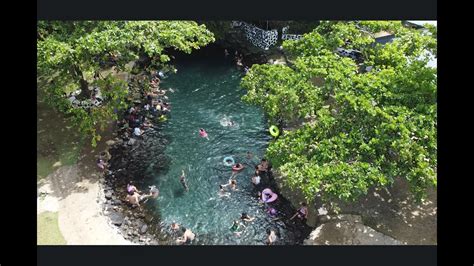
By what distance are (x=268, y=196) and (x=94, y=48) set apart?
37.2ft

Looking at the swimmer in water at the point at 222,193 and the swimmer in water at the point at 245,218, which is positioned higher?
the swimmer in water at the point at 222,193

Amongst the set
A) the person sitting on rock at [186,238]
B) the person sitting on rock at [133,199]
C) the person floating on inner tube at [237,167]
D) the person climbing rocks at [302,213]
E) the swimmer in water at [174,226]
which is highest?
the person floating on inner tube at [237,167]

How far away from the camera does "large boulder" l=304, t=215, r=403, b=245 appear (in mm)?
19406

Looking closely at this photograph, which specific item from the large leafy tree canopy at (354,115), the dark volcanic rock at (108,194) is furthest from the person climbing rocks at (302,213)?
the dark volcanic rock at (108,194)

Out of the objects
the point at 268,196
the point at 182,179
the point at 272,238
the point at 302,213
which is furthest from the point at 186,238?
the point at 302,213

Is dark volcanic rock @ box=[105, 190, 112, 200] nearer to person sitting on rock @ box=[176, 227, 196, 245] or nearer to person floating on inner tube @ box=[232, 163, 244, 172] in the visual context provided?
person sitting on rock @ box=[176, 227, 196, 245]

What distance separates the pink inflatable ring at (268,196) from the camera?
21.9 m

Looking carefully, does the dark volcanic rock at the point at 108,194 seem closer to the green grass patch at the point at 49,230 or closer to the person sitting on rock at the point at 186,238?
the green grass patch at the point at 49,230

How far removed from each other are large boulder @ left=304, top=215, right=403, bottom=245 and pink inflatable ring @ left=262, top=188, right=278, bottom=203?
2.81 meters

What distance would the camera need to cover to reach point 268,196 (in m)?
22.1

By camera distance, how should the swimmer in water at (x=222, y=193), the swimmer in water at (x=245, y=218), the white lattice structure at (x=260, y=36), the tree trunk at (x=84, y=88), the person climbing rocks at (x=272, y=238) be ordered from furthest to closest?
the white lattice structure at (x=260, y=36) < the tree trunk at (x=84, y=88) < the swimmer in water at (x=222, y=193) < the swimmer in water at (x=245, y=218) < the person climbing rocks at (x=272, y=238)

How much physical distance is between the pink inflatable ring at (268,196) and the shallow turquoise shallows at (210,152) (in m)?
0.51

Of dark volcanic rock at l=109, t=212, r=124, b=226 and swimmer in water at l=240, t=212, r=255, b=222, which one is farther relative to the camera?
swimmer in water at l=240, t=212, r=255, b=222

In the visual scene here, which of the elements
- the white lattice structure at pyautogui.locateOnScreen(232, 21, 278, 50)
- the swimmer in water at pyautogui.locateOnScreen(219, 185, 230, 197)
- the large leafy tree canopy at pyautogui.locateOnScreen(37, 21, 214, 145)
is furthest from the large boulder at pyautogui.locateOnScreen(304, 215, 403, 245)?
the white lattice structure at pyautogui.locateOnScreen(232, 21, 278, 50)
